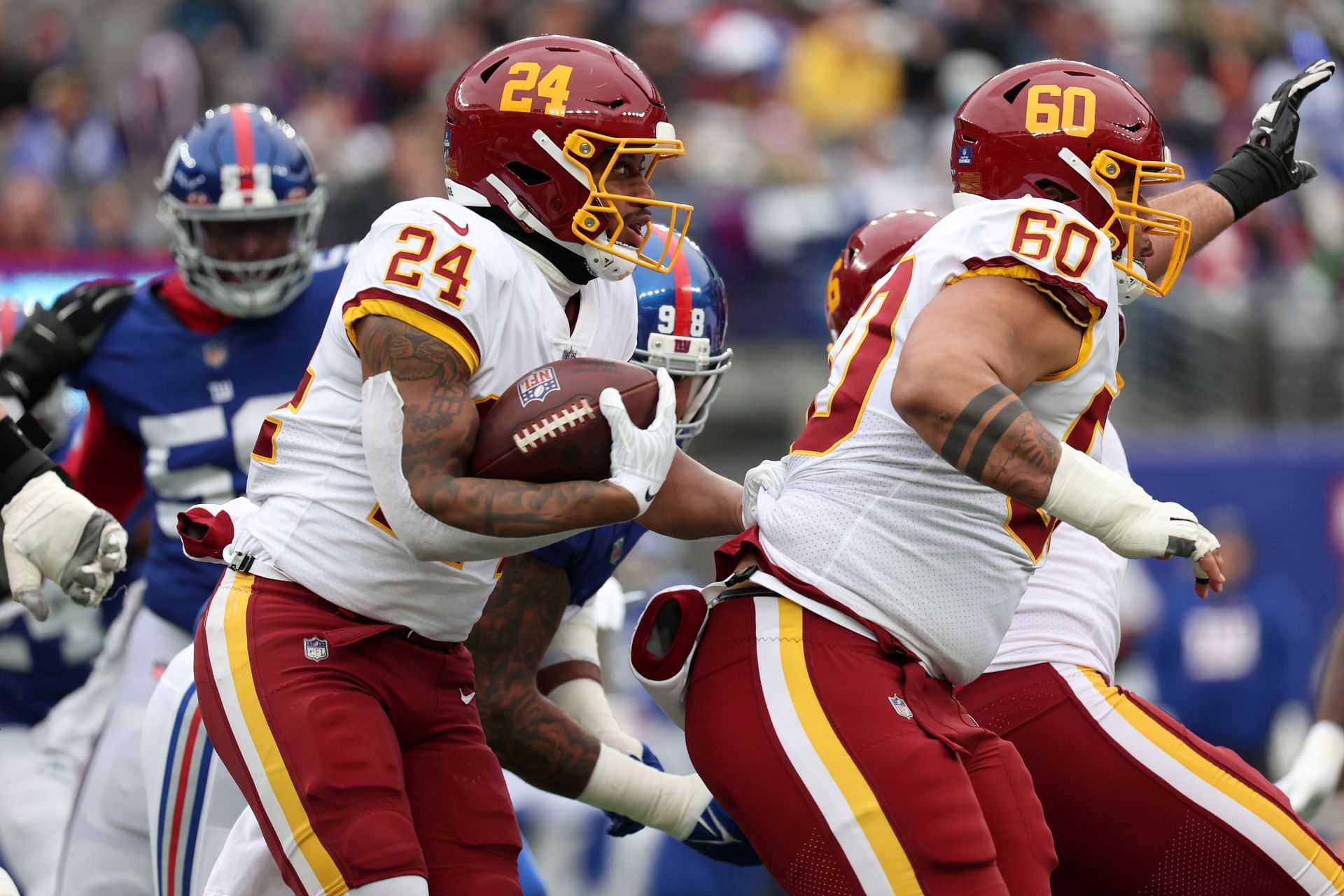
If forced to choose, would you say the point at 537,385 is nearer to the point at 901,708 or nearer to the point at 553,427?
the point at 553,427

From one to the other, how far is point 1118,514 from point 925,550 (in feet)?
1.26

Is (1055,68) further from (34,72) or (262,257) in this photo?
(34,72)

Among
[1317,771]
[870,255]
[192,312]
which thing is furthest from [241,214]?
[1317,771]

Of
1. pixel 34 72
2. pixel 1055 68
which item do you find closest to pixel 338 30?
pixel 34 72

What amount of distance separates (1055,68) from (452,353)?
4.66 ft

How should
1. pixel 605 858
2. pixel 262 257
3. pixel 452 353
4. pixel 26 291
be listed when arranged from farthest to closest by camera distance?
pixel 26 291 < pixel 605 858 < pixel 262 257 < pixel 452 353

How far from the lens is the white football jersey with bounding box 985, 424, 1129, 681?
383cm

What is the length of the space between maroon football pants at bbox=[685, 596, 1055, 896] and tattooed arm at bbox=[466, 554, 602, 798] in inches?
34.0

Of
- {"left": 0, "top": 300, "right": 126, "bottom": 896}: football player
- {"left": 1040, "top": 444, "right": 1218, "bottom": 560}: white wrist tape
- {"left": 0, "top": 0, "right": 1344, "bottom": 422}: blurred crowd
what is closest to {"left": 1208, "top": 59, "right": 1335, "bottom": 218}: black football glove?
{"left": 1040, "top": 444, "right": 1218, "bottom": 560}: white wrist tape

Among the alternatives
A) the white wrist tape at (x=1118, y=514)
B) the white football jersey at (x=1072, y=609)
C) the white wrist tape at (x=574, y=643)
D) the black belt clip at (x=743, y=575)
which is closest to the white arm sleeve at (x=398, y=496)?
the black belt clip at (x=743, y=575)

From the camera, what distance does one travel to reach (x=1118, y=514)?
3.06m

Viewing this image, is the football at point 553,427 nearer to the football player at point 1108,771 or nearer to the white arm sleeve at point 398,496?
the white arm sleeve at point 398,496

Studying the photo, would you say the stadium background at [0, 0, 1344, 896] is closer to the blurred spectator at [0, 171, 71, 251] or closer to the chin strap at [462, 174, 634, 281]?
the blurred spectator at [0, 171, 71, 251]

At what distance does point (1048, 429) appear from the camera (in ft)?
10.8
